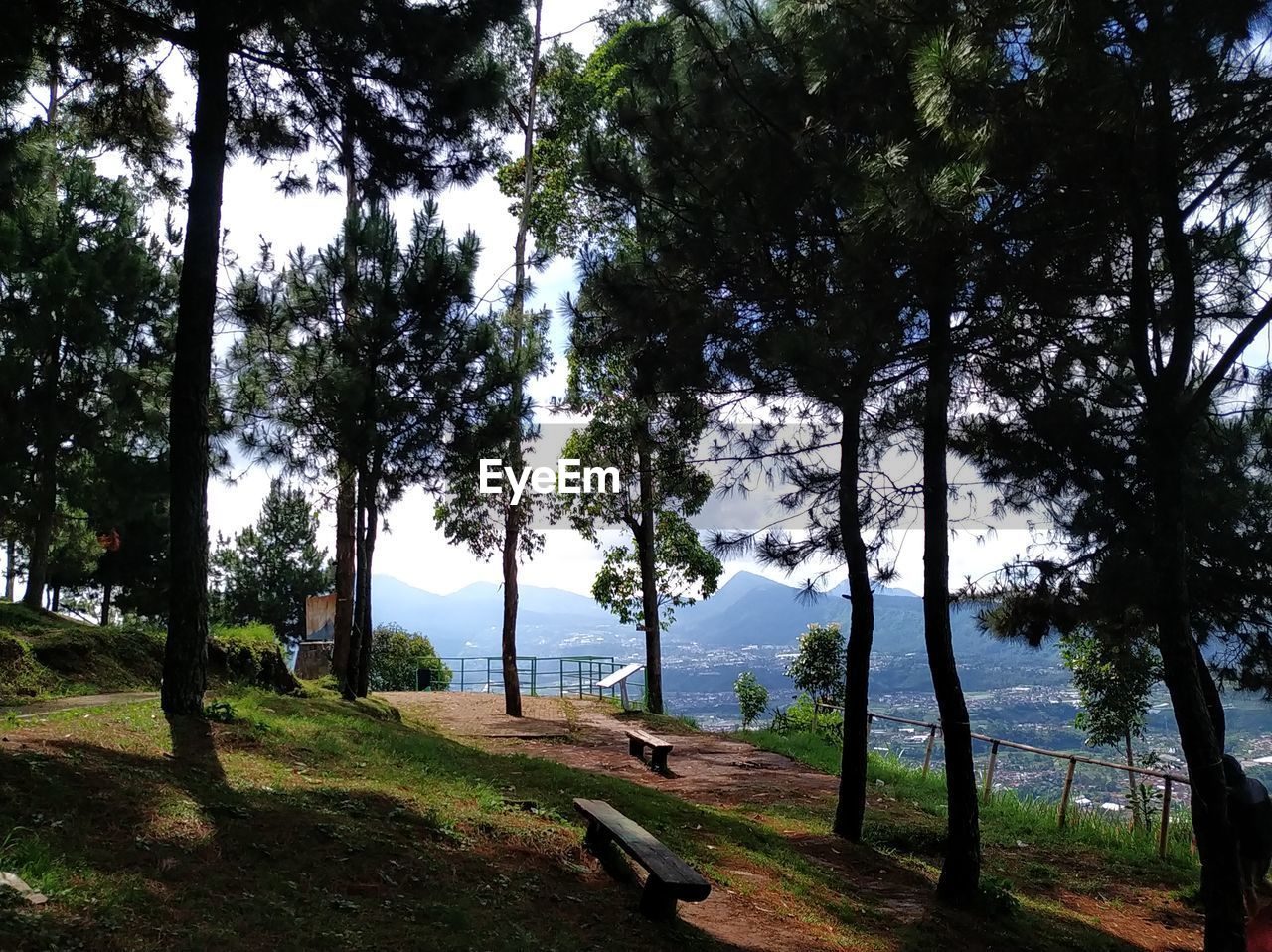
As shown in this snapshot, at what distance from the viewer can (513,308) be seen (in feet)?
57.9

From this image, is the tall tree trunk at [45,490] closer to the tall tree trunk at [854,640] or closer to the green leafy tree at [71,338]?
the green leafy tree at [71,338]

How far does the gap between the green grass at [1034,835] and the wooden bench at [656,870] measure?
13.7 feet

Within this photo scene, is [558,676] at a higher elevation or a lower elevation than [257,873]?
lower

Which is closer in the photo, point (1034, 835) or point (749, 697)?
point (1034, 835)

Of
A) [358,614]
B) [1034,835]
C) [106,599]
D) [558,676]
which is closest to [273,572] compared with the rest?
[106,599]

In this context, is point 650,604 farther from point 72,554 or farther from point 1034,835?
point 72,554

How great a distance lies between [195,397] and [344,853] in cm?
447

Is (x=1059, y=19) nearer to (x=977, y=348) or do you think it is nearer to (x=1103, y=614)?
(x=977, y=348)

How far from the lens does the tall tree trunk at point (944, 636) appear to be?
7.16 m

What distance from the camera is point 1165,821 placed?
9.85m

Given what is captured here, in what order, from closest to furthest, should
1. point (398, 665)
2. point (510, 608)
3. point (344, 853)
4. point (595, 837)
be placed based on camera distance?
point (344, 853), point (595, 837), point (510, 608), point (398, 665)

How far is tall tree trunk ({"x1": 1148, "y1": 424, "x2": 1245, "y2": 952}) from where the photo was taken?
5645 millimetres

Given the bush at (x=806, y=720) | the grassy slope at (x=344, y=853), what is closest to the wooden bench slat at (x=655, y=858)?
the grassy slope at (x=344, y=853)

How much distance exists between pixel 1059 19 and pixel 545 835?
5.98m
